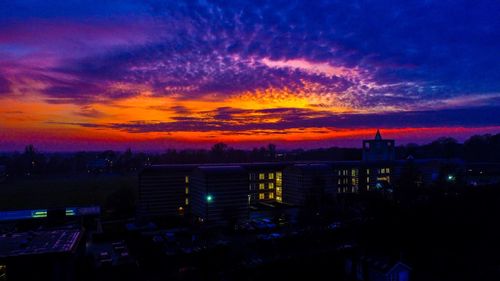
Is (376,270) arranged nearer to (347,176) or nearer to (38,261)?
(38,261)

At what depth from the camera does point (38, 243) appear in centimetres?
1814

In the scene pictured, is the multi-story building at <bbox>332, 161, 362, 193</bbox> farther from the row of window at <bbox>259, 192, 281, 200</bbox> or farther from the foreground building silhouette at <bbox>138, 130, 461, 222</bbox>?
the row of window at <bbox>259, 192, 281, 200</bbox>

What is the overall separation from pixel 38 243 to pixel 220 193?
15969 mm

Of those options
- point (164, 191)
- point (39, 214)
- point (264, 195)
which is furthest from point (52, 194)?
point (264, 195)

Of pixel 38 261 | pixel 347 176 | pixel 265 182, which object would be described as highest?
pixel 347 176

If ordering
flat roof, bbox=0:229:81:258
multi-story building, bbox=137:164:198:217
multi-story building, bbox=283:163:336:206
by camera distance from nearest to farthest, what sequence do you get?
1. flat roof, bbox=0:229:81:258
2. multi-story building, bbox=137:164:198:217
3. multi-story building, bbox=283:163:336:206

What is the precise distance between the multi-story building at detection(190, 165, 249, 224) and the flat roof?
12.6 metres

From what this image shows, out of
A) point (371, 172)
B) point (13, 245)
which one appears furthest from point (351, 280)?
point (371, 172)

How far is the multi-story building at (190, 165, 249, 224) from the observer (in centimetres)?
3141

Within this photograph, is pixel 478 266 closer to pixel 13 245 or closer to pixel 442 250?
pixel 442 250

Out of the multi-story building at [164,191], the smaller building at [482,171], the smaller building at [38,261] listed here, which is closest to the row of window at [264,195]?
the multi-story building at [164,191]

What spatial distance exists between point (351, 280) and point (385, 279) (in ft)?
5.99

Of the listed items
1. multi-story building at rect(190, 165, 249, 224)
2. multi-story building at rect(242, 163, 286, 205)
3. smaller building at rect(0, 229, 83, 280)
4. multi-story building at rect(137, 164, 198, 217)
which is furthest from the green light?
multi-story building at rect(242, 163, 286, 205)

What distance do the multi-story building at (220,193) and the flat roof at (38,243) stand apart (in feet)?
41.4
